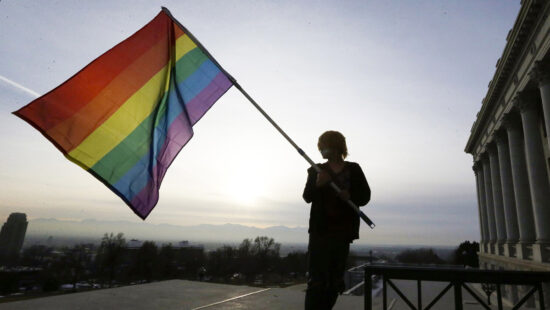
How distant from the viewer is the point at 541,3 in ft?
52.4

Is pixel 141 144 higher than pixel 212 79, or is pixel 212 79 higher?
pixel 212 79

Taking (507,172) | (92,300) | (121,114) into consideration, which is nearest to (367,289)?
(121,114)

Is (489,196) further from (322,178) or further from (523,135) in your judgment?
(322,178)

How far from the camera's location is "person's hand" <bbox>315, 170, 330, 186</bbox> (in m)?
3.95

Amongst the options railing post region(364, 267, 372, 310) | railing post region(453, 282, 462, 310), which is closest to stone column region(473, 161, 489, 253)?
railing post region(453, 282, 462, 310)

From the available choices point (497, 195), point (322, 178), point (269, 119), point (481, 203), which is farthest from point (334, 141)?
point (481, 203)

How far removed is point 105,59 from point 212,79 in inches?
70.2

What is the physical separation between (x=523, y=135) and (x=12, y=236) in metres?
83.8

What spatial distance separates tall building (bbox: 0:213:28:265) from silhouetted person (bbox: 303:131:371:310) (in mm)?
77030

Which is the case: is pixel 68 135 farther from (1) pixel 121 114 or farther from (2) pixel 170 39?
(2) pixel 170 39

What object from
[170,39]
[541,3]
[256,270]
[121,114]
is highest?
[541,3]

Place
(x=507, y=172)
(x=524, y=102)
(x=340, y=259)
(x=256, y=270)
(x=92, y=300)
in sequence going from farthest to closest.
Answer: (x=256, y=270) < (x=507, y=172) < (x=524, y=102) < (x=92, y=300) < (x=340, y=259)

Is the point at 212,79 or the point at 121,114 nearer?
the point at 121,114

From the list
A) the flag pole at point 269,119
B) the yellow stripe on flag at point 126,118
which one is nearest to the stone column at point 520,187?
the flag pole at point 269,119
